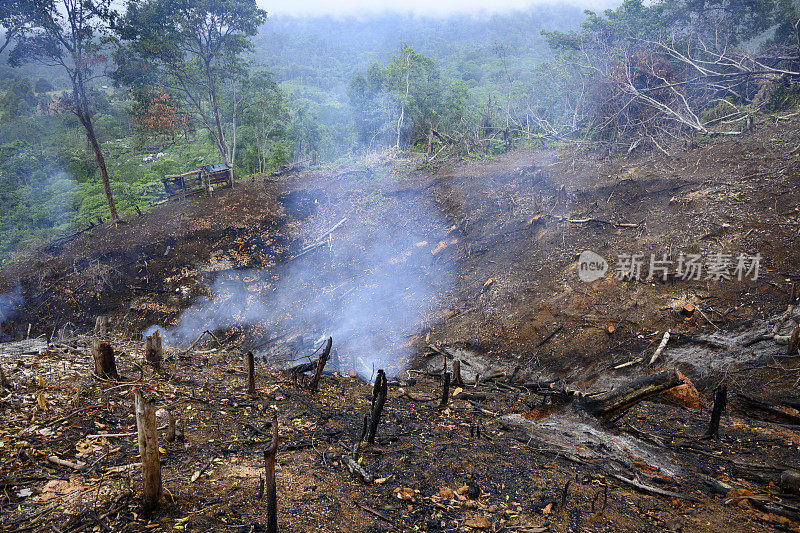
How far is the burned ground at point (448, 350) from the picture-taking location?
4.14 meters

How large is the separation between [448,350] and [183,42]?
640 inches

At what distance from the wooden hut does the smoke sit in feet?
11.9

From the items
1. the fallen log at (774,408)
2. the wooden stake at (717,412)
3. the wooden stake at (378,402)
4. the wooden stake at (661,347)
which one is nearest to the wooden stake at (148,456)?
the wooden stake at (378,402)

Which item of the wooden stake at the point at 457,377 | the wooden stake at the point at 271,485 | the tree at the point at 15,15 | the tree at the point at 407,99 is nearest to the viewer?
the wooden stake at the point at 271,485

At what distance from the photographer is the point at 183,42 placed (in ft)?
53.0

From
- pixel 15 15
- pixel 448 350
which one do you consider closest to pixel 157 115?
pixel 15 15

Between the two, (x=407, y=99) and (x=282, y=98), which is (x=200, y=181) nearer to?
(x=282, y=98)

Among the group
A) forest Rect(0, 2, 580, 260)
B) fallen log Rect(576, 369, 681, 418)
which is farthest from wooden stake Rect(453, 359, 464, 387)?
forest Rect(0, 2, 580, 260)

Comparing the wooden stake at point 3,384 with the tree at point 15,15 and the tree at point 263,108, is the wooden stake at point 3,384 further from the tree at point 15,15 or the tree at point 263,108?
the tree at point 263,108

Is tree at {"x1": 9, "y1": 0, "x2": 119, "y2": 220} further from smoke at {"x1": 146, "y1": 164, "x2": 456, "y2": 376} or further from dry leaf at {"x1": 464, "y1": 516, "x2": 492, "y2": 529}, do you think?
dry leaf at {"x1": 464, "y1": 516, "x2": 492, "y2": 529}

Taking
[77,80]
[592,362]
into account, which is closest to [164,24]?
[77,80]

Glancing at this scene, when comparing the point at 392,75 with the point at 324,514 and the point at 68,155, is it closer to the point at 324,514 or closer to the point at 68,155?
the point at 324,514

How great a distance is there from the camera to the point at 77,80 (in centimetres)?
1443

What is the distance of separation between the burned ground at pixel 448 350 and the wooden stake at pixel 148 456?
16cm
